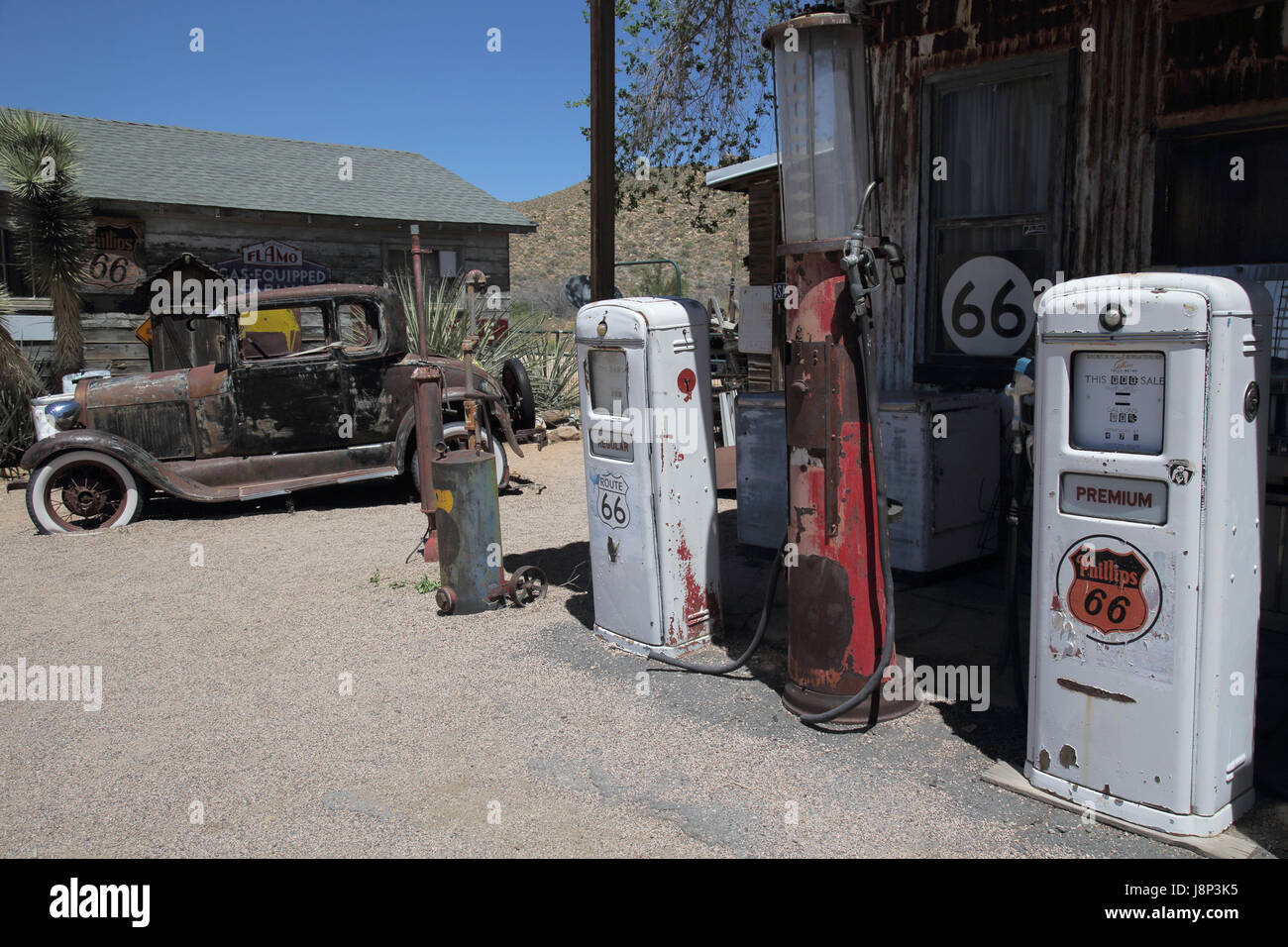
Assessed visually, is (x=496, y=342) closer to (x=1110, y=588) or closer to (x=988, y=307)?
(x=988, y=307)

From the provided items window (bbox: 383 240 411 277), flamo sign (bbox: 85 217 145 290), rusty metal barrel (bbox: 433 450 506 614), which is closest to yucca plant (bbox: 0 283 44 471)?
flamo sign (bbox: 85 217 145 290)

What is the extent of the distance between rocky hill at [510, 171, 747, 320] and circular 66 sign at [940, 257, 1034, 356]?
→ 1501 inches

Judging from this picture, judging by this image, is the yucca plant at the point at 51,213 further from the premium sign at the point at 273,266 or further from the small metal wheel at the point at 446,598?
the small metal wheel at the point at 446,598

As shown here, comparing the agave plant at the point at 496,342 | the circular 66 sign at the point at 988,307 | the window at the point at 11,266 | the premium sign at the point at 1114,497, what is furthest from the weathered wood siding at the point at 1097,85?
the window at the point at 11,266

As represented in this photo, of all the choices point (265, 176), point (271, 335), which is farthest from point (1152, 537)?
point (265, 176)

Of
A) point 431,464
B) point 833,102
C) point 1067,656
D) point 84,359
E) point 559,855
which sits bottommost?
point 559,855

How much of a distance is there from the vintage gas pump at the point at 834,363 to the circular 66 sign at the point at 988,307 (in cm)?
255

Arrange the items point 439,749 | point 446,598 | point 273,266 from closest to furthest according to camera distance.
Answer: point 439,749 < point 446,598 < point 273,266

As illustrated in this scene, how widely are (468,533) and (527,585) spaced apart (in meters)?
0.56

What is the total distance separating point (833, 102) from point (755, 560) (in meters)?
3.51

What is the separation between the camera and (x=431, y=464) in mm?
5941

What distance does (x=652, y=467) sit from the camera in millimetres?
4840
